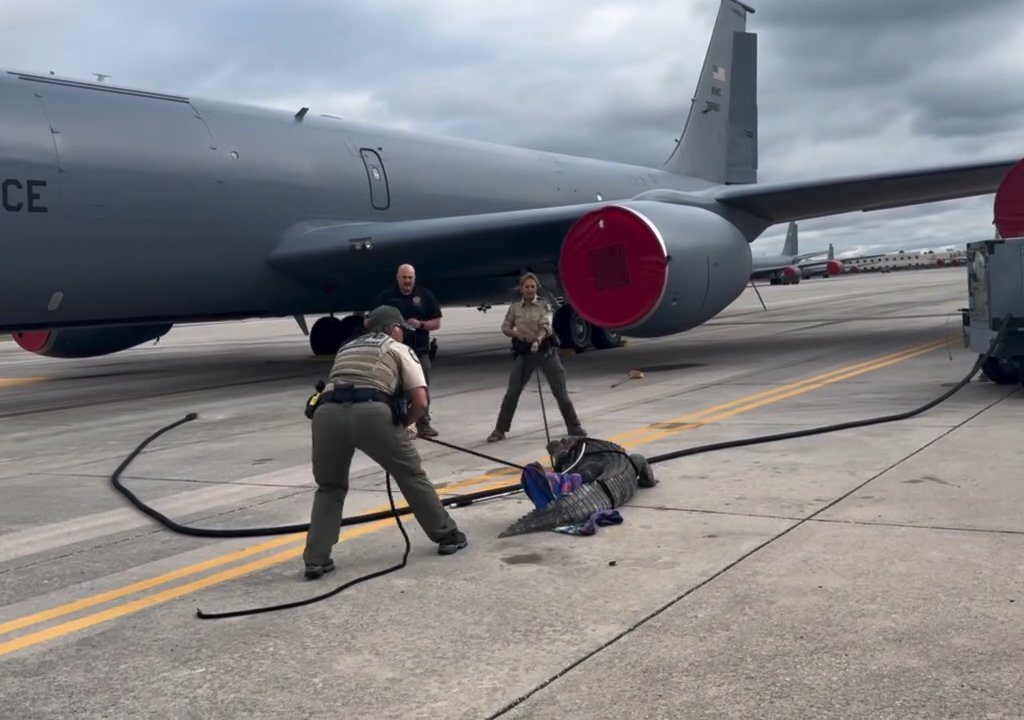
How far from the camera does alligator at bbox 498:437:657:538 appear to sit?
17.2ft

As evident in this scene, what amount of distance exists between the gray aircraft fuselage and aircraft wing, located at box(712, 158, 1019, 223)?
3.21m

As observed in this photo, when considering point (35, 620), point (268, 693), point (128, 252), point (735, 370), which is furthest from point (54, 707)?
point (735, 370)

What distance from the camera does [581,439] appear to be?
6.21m

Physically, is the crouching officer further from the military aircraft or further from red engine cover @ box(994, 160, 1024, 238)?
red engine cover @ box(994, 160, 1024, 238)

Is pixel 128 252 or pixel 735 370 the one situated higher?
pixel 128 252

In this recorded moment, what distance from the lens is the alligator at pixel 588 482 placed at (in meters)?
5.23

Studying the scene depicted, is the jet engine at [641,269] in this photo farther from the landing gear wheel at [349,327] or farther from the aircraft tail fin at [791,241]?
the aircraft tail fin at [791,241]

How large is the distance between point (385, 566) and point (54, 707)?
1744 mm

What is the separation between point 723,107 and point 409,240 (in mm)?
11334

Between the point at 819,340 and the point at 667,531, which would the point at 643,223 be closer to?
the point at 819,340

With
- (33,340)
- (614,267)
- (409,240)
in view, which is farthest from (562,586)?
(33,340)

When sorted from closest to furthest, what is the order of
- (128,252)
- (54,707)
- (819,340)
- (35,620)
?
(54,707)
(35,620)
(128,252)
(819,340)

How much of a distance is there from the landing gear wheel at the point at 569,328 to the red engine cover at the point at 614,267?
3886 mm

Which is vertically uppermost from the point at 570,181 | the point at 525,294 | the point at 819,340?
the point at 570,181
